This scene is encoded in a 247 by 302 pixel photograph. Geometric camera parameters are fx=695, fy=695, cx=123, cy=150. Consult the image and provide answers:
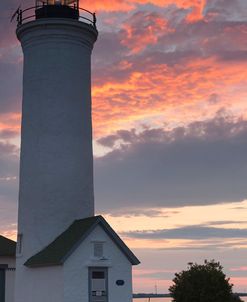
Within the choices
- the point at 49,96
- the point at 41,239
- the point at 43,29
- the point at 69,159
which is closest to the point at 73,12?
the point at 43,29

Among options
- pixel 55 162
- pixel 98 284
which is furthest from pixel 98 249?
pixel 55 162

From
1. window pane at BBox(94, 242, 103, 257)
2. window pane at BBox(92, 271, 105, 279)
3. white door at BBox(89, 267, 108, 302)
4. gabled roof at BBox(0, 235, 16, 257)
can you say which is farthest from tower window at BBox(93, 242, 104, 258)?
gabled roof at BBox(0, 235, 16, 257)

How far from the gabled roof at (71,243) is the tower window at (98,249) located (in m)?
0.63

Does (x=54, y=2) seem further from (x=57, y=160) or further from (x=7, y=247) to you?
(x=7, y=247)

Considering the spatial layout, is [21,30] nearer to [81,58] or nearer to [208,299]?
[81,58]

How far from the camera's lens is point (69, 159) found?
110ft

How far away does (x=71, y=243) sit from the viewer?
30.1 m

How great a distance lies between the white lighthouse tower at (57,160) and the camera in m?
30.8

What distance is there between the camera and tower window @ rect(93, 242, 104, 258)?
30.2 metres

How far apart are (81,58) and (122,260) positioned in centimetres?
1065

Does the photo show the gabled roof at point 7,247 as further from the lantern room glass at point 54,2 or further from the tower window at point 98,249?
the lantern room glass at point 54,2

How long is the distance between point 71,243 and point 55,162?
489 centimetres

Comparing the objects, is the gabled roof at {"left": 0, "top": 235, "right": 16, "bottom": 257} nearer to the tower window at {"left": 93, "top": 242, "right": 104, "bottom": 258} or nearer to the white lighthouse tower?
the white lighthouse tower

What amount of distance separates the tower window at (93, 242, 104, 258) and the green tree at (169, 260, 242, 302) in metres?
8.89
